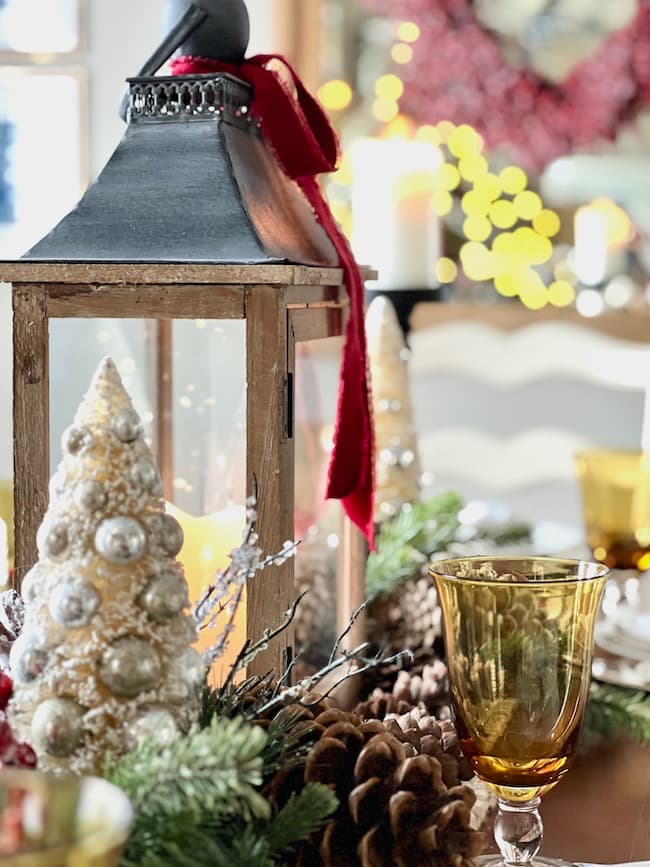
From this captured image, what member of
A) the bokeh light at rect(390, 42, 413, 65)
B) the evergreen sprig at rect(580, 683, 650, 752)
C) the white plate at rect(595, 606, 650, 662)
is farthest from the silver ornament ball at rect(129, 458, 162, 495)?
the bokeh light at rect(390, 42, 413, 65)

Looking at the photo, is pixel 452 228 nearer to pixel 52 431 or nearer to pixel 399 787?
pixel 52 431

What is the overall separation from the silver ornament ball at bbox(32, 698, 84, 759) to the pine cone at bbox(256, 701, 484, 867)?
88mm

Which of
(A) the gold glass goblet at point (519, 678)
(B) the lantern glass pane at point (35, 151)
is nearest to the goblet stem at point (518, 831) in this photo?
(A) the gold glass goblet at point (519, 678)

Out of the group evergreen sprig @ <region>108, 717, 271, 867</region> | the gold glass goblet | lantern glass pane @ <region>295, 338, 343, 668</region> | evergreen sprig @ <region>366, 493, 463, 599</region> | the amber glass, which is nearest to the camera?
evergreen sprig @ <region>108, 717, 271, 867</region>

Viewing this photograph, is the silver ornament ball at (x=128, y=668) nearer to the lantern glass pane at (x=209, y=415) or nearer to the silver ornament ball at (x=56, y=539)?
the silver ornament ball at (x=56, y=539)

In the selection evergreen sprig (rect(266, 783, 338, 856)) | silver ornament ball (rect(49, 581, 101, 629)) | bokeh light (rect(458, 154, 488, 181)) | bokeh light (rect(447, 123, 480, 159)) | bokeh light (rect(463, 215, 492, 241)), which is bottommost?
evergreen sprig (rect(266, 783, 338, 856))

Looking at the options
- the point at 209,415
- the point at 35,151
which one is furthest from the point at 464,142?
the point at 209,415

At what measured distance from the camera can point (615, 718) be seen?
35.5 inches

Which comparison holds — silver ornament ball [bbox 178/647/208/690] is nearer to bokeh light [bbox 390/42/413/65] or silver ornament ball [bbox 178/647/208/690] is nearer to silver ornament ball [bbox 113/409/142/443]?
silver ornament ball [bbox 113/409/142/443]

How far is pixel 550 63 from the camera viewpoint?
2.39 metres

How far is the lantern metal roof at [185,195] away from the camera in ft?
2.01

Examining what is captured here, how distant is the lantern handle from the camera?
2.23ft

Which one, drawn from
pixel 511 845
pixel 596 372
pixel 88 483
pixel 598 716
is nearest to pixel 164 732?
pixel 88 483

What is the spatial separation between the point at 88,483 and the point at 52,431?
193 millimetres
